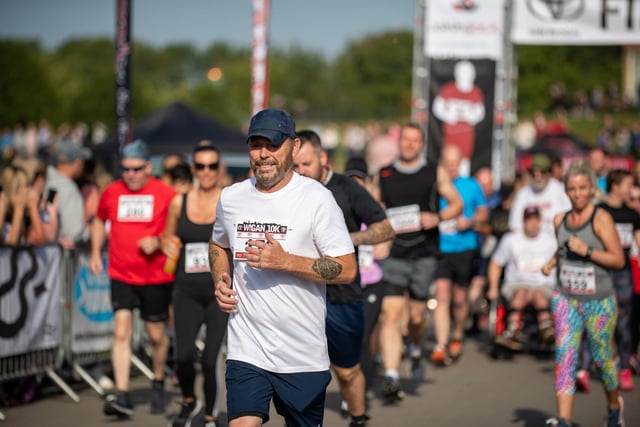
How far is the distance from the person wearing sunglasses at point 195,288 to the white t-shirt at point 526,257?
211 inches

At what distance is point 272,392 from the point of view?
5676 mm

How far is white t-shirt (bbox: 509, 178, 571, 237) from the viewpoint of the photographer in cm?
1373

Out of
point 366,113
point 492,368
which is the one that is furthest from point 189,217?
point 366,113

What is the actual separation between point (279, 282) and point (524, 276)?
311 inches

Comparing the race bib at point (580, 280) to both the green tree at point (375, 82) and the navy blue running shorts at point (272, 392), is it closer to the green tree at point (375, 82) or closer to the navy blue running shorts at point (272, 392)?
the navy blue running shorts at point (272, 392)

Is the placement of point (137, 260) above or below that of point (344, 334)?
above

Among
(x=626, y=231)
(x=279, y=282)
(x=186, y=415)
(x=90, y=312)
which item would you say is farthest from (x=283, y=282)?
(x=626, y=231)

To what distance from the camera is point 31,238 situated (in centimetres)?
1032

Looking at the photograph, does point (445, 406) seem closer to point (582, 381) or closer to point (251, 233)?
point (582, 381)

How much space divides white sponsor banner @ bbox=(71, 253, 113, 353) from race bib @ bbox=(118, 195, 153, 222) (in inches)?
50.0

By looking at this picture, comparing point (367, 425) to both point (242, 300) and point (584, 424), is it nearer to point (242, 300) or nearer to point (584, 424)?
point (584, 424)

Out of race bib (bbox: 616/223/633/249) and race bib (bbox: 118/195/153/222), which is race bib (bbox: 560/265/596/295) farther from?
race bib (bbox: 118/195/153/222)

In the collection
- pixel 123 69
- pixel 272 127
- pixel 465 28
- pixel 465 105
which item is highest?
pixel 465 28

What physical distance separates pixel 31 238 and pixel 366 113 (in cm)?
7757
